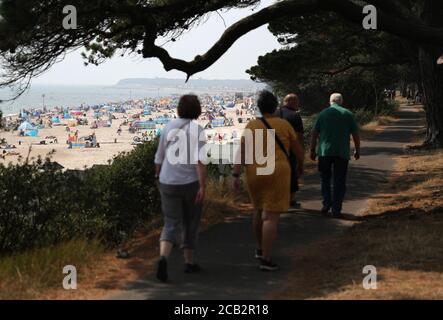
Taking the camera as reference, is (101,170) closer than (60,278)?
No

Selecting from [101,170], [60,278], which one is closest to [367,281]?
[60,278]

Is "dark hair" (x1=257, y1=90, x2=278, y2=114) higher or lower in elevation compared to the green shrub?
higher

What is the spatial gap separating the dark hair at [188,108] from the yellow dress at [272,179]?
0.56 meters

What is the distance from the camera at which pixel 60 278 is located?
18.1 feet

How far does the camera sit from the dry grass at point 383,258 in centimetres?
505

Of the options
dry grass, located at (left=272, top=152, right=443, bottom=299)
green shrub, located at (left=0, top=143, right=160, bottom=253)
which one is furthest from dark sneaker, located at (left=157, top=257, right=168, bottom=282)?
green shrub, located at (left=0, top=143, right=160, bottom=253)

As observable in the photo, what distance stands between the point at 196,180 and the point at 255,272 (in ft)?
3.63

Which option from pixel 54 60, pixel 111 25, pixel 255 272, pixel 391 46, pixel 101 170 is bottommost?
pixel 255 272

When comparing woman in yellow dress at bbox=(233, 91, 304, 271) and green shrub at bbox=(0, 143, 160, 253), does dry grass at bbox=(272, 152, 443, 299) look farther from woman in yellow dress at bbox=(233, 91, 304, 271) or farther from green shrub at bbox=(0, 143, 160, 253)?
green shrub at bbox=(0, 143, 160, 253)

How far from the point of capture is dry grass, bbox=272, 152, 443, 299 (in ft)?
16.6

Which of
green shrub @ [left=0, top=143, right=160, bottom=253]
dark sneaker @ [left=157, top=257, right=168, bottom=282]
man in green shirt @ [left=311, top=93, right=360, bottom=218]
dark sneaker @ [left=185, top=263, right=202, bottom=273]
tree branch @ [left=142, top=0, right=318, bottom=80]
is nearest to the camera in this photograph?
dark sneaker @ [left=157, top=257, right=168, bottom=282]

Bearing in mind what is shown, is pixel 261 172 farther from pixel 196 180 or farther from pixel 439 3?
pixel 439 3

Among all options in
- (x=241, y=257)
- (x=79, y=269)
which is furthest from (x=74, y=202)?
(x=241, y=257)

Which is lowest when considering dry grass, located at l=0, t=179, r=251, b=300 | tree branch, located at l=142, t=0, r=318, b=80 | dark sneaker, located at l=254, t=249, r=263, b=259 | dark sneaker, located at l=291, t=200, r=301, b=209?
dry grass, located at l=0, t=179, r=251, b=300
